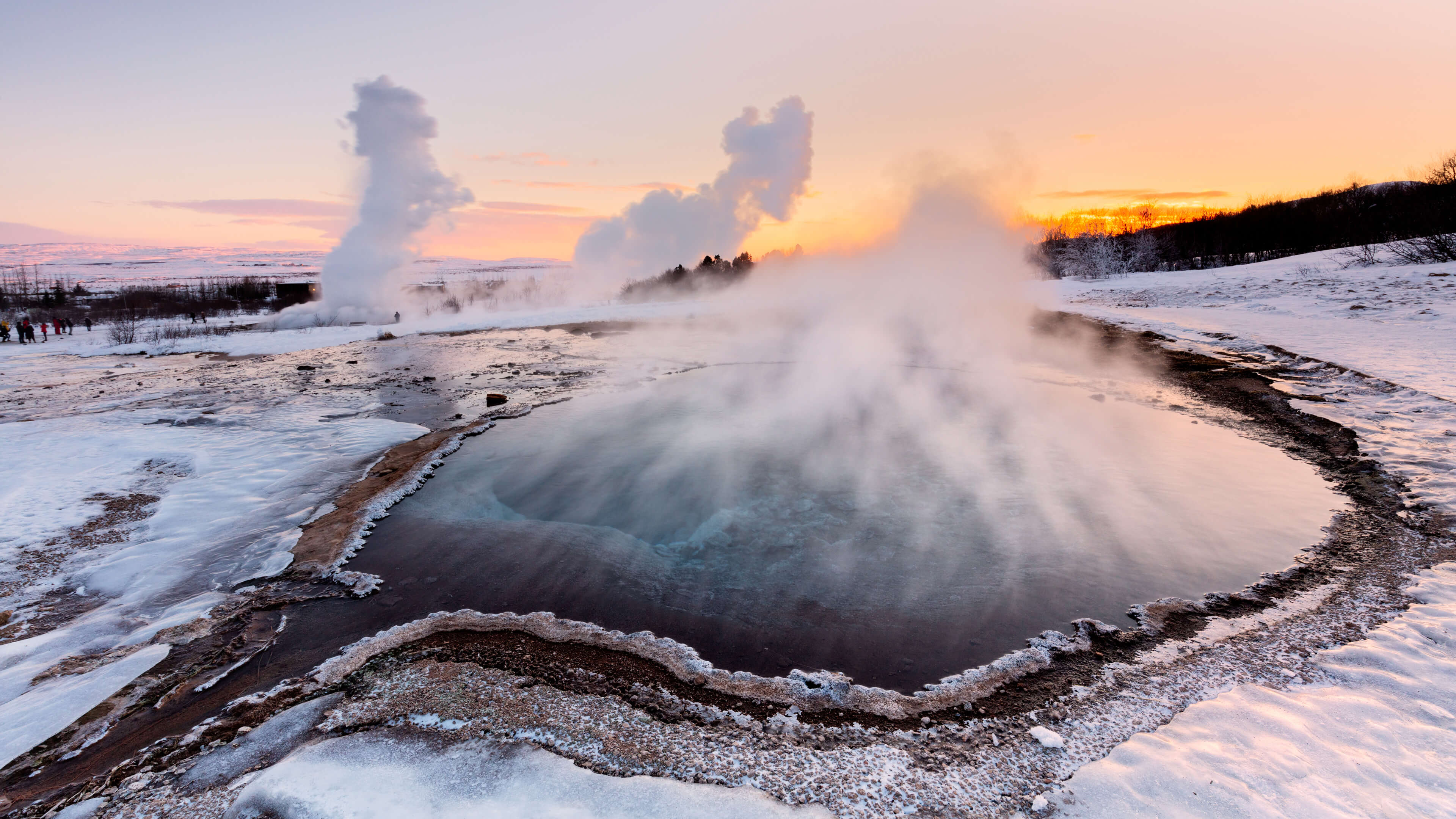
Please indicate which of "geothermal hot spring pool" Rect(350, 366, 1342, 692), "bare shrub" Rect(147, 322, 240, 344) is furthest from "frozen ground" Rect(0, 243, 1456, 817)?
"bare shrub" Rect(147, 322, 240, 344)

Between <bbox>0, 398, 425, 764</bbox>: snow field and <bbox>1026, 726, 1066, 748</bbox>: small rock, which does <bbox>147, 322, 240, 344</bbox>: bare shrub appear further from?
<bbox>1026, 726, 1066, 748</bbox>: small rock

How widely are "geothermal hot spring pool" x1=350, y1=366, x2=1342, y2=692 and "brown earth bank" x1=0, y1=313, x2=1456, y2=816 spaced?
0.25 meters

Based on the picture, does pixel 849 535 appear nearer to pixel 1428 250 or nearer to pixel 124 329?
pixel 1428 250

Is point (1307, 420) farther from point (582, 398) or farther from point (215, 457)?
point (215, 457)

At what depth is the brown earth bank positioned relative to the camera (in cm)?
285

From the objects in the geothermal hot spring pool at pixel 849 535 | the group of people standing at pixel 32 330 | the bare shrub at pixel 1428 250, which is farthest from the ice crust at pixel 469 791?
the group of people standing at pixel 32 330

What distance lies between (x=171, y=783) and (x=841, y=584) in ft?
12.2

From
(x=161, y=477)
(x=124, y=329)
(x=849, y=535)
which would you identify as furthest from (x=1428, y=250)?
(x=124, y=329)

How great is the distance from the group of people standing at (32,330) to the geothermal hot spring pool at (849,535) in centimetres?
2622

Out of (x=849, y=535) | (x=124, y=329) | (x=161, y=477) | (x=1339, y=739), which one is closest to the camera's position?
(x=1339, y=739)

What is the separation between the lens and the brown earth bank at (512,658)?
2.85 m

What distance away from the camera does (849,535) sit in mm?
4863

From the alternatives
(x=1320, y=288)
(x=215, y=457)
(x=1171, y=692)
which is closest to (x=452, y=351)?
(x=215, y=457)

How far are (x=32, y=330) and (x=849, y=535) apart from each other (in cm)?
3121
